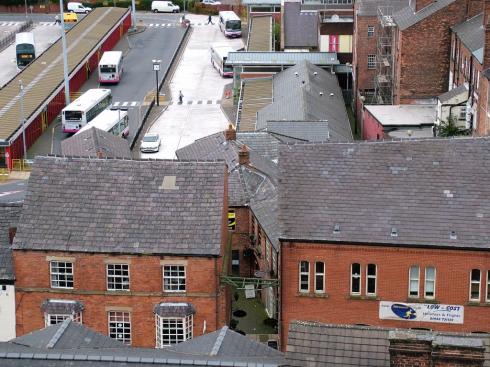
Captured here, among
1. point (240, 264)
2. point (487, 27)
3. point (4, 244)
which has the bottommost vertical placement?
point (240, 264)

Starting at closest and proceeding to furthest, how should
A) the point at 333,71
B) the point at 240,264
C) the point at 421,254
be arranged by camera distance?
the point at 421,254 → the point at 240,264 → the point at 333,71

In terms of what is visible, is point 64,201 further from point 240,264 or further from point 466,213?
point 466,213

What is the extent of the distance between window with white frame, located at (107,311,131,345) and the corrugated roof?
142ft

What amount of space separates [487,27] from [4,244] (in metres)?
40.9

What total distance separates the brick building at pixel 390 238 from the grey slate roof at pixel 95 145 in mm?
29651

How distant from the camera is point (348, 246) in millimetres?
54094

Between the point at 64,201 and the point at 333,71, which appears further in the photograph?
the point at 333,71

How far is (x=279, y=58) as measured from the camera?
114688mm

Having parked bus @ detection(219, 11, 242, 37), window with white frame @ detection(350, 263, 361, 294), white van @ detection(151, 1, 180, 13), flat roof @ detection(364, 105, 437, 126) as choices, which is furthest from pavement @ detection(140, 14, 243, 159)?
window with white frame @ detection(350, 263, 361, 294)

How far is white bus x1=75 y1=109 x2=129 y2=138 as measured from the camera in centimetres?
9919

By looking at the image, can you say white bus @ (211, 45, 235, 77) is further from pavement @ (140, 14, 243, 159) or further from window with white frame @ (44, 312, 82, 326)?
window with white frame @ (44, 312, 82, 326)

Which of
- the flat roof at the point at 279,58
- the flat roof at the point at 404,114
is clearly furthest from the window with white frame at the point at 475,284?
the flat roof at the point at 279,58

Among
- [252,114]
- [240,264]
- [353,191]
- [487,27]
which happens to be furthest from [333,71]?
[353,191]

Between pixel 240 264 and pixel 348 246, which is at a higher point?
pixel 348 246
